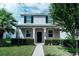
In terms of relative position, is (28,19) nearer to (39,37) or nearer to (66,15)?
(39,37)

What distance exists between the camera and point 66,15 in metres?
12.1

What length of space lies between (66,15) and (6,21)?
2.33m

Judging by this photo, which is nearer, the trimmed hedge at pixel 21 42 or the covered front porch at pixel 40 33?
the trimmed hedge at pixel 21 42

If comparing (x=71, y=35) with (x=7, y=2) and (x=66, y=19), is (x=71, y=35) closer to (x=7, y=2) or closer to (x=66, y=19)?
(x=66, y=19)

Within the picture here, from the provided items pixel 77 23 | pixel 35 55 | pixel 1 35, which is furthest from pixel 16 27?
pixel 77 23

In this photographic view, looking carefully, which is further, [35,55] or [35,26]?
[35,26]

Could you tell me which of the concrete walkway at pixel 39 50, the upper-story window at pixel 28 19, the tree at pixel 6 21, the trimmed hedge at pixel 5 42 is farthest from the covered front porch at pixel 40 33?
the trimmed hedge at pixel 5 42

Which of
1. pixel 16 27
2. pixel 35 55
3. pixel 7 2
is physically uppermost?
pixel 7 2

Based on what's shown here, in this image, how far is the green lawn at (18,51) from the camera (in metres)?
11.7

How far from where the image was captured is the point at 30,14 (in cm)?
1236

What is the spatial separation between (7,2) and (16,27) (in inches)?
50.1

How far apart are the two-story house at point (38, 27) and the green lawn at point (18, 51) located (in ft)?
1.33

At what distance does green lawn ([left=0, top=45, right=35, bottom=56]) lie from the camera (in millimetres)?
11688

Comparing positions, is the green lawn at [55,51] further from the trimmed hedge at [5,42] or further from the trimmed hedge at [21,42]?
the trimmed hedge at [5,42]
